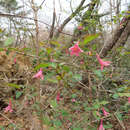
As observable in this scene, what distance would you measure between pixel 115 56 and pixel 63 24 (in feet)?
5.45

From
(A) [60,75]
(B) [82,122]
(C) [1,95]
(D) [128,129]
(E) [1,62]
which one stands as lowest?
(D) [128,129]

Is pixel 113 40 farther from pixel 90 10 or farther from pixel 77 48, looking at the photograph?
pixel 77 48

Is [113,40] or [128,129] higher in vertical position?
[113,40]

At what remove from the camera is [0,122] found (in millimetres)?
1636

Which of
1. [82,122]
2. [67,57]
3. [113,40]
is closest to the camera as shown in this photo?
[67,57]

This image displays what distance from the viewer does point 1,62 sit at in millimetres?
1874

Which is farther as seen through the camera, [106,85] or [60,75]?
[106,85]

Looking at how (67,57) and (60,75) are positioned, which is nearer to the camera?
(60,75)

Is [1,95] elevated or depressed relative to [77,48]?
depressed

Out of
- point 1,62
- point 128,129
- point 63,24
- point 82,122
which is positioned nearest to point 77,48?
point 82,122

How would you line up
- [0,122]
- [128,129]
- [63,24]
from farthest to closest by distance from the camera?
[63,24], [128,129], [0,122]

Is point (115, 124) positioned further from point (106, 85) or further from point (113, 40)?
point (113, 40)

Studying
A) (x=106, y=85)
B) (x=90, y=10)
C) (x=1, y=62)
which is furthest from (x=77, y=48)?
(x=90, y=10)

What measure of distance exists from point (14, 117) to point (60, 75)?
1.59m
